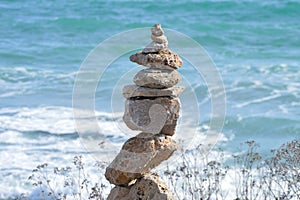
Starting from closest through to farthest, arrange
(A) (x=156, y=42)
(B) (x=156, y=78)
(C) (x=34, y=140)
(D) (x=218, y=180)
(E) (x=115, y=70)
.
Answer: (B) (x=156, y=78) → (A) (x=156, y=42) → (D) (x=218, y=180) → (C) (x=34, y=140) → (E) (x=115, y=70)

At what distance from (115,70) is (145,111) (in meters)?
12.5

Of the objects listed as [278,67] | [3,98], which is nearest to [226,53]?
[278,67]

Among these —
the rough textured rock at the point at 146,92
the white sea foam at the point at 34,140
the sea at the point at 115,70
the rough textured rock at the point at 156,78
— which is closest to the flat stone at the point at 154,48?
the rough textured rock at the point at 156,78

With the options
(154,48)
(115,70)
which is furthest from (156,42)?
(115,70)

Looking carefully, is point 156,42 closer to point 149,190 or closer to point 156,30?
point 156,30

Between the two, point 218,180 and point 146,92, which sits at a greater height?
point 146,92

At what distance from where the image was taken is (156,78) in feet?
17.4

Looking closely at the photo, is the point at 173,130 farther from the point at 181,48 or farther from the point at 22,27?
the point at 22,27

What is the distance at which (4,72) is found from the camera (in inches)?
746

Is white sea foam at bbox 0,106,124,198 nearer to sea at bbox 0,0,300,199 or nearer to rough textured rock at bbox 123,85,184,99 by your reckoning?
sea at bbox 0,0,300,199

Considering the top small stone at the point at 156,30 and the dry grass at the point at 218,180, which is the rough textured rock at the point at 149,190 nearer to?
the dry grass at the point at 218,180

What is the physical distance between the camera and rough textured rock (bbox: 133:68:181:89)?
5.30 meters

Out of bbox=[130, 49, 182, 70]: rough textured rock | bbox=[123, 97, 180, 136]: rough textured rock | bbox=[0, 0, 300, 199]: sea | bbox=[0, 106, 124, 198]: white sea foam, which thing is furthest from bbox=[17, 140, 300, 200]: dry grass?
bbox=[130, 49, 182, 70]: rough textured rock

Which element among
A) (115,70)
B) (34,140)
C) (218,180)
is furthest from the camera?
(115,70)
